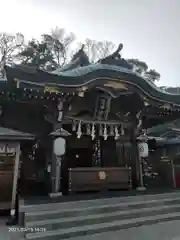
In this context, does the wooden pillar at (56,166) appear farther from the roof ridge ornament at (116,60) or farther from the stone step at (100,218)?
the roof ridge ornament at (116,60)

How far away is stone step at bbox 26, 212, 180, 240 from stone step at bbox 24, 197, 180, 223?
0.33m

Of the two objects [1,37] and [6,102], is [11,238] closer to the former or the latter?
[6,102]

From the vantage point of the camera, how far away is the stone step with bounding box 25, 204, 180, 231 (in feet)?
13.8

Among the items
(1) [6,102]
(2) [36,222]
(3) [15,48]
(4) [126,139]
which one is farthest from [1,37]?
(2) [36,222]

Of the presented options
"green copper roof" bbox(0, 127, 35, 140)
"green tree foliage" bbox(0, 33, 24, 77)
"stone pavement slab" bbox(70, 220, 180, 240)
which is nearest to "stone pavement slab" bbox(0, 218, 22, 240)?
"stone pavement slab" bbox(70, 220, 180, 240)

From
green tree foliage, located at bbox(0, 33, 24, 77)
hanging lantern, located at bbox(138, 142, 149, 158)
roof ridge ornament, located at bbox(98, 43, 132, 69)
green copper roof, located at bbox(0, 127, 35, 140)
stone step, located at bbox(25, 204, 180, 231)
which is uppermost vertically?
green tree foliage, located at bbox(0, 33, 24, 77)

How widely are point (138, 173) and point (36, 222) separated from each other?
4054 millimetres

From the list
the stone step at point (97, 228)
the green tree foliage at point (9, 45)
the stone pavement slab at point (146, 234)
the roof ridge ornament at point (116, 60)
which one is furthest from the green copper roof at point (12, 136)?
the green tree foliage at point (9, 45)

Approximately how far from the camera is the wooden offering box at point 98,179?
21.4 ft

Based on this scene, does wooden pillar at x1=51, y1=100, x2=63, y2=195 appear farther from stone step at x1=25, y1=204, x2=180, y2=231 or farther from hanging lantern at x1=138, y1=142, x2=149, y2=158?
hanging lantern at x1=138, y1=142, x2=149, y2=158

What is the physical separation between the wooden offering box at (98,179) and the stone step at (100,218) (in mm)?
1742

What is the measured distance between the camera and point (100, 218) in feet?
15.1

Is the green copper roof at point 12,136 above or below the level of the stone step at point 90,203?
above

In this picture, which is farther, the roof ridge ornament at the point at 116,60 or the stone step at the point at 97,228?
the roof ridge ornament at the point at 116,60
